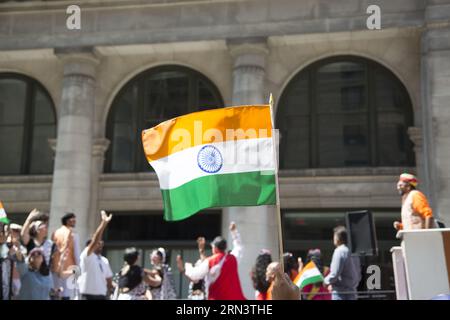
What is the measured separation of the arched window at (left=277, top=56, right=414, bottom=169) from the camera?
18.9 metres

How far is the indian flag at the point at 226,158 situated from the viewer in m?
6.53

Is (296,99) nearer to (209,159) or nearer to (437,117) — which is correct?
(437,117)

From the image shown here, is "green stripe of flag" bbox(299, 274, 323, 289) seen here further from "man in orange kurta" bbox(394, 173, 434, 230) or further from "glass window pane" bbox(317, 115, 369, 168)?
"glass window pane" bbox(317, 115, 369, 168)

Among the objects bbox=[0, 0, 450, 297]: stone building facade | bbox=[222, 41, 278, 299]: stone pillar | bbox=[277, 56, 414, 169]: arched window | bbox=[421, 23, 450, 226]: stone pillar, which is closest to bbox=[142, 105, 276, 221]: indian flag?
bbox=[222, 41, 278, 299]: stone pillar

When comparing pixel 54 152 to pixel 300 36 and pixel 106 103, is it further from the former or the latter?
pixel 300 36

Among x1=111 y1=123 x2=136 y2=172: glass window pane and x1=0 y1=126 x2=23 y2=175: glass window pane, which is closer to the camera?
x1=111 y1=123 x2=136 y2=172: glass window pane

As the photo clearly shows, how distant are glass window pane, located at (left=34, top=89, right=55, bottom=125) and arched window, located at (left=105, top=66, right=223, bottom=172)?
2086 mm

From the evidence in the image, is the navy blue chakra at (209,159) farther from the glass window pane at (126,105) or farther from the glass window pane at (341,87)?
the glass window pane at (126,105)

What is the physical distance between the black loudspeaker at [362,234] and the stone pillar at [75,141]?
937cm

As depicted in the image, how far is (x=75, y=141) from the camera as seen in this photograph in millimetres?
19438

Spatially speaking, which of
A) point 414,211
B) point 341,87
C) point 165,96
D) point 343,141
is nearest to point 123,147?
point 165,96

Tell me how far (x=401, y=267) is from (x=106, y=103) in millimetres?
14716

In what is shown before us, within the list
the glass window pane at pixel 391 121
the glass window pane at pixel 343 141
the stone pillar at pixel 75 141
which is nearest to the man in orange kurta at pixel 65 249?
the stone pillar at pixel 75 141

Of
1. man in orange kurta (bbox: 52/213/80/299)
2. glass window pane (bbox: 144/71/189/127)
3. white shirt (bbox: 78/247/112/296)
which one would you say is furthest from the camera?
glass window pane (bbox: 144/71/189/127)
